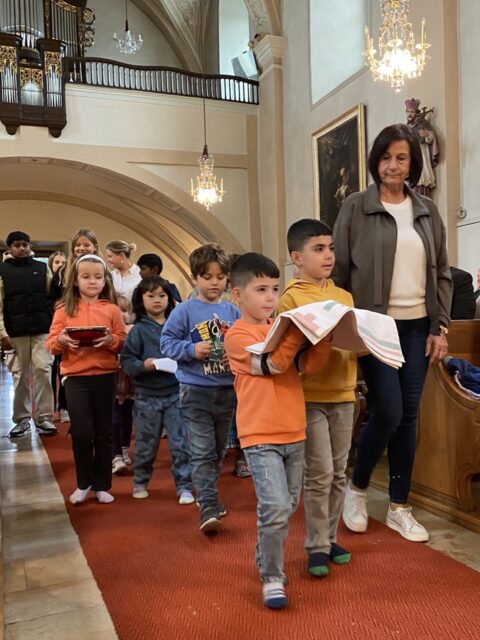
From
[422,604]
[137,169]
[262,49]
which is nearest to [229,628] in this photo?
[422,604]

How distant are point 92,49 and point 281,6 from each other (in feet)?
21.1

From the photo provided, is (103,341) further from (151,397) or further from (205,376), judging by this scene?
(205,376)

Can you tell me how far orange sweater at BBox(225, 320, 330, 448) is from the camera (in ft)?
6.82

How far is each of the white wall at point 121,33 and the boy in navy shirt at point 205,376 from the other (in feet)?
47.0

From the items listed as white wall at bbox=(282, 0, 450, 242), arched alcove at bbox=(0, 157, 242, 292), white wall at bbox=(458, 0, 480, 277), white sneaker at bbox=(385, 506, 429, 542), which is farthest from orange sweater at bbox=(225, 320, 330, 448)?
arched alcove at bbox=(0, 157, 242, 292)

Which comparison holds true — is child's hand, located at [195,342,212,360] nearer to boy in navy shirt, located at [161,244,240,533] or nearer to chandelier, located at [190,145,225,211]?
boy in navy shirt, located at [161,244,240,533]

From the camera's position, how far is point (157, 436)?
3.54m

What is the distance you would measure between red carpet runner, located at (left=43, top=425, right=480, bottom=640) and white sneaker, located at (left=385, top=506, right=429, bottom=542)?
4 centimetres

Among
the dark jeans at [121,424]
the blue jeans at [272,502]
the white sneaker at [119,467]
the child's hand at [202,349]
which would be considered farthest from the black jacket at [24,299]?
the blue jeans at [272,502]

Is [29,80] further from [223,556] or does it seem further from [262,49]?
[223,556]

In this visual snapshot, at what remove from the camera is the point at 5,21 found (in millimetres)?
13766

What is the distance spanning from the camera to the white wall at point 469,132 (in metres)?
7.23

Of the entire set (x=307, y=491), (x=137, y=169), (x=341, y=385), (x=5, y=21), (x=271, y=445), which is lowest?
(x=307, y=491)

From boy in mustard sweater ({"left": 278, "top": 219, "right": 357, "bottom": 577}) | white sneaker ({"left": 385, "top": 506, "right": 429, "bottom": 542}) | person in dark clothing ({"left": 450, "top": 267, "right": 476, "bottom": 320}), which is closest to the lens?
boy in mustard sweater ({"left": 278, "top": 219, "right": 357, "bottom": 577})
